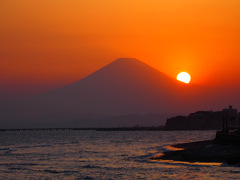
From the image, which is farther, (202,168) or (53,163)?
(53,163)

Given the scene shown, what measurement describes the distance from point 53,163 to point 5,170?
913cm

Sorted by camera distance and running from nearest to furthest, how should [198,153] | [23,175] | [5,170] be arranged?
1. [23,175]
2. [5,170]
3. [198,153]

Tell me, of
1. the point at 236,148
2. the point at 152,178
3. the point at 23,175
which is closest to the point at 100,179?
the point at 152,178

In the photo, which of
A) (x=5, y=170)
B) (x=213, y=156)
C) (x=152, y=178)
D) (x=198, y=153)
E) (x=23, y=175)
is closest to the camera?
(x=152, y=178)

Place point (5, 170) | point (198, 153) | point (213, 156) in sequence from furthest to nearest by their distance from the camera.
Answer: point (198, 153) < point (213, 156) < point (5, 170)

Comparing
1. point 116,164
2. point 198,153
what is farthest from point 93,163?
point 198,153

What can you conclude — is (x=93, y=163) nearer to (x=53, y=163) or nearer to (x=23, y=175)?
(x=53, y=163)

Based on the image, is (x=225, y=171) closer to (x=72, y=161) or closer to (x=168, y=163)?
(x=168, y=163)

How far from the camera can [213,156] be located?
191 feet

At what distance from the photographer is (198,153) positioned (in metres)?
62.9

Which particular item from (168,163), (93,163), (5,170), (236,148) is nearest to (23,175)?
(5,170)

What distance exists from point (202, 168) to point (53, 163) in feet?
73.1

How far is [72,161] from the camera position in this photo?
6475 centimetres

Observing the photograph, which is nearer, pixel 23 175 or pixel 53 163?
pixel 23 175
